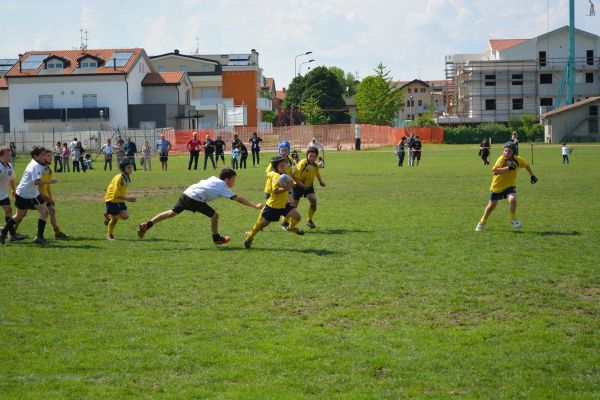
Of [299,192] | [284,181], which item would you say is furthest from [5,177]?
[299,192]

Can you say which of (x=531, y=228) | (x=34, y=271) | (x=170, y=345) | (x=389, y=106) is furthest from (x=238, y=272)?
(x=389, y=106)

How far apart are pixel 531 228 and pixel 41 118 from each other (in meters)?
70.2

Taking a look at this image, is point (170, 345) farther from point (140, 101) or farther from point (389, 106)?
point (389, 106)

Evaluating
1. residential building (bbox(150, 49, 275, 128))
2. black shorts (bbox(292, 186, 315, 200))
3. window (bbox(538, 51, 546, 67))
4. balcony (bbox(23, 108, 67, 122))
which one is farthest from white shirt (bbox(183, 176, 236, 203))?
window (bbox(538, 51, 546, 67))

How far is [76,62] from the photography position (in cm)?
8156

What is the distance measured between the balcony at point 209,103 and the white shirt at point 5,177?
7989 cm

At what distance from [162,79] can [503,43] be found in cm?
4679

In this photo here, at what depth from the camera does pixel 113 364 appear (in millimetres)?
7480

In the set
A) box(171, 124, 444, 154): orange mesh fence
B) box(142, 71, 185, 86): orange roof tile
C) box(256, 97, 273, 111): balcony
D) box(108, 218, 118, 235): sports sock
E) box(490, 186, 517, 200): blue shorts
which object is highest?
box(142, 71, 185, 86): orange roof tile

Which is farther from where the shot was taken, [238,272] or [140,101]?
[140,101]

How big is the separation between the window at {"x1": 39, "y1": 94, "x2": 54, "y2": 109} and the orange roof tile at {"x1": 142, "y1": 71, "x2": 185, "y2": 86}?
9441 mm

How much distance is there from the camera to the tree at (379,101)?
11706 cm

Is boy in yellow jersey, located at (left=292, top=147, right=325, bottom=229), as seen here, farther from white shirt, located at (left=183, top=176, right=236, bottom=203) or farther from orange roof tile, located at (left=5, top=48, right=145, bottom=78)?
orange roof tile, located at (left=5, top=48, right=145, bottom=78)

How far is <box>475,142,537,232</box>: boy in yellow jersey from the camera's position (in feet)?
52.3
